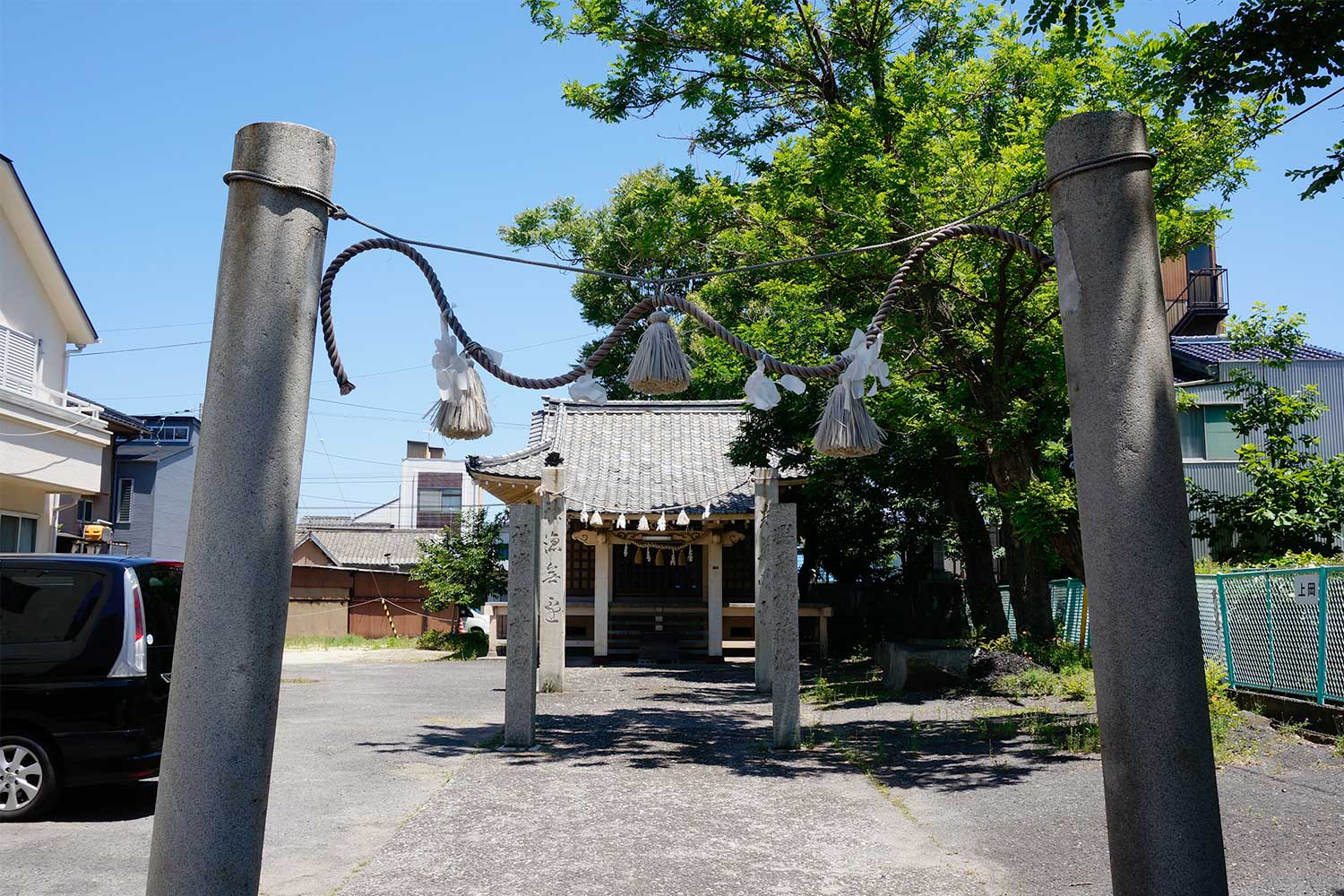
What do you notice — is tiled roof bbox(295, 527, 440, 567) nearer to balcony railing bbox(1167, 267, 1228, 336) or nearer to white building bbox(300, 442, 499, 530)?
white building bbox(300, 442, 499, 530)

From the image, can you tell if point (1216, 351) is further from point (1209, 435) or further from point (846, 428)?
point (846, 428)

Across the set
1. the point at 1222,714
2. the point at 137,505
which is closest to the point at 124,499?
the point at 137,505

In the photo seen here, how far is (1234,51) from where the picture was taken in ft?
20.8

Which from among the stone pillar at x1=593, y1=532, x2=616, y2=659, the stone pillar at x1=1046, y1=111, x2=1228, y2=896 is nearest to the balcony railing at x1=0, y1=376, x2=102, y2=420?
the stone pillar at x1=593, y1=532, x2=616, y2=659

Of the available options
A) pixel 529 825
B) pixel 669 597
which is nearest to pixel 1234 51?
pixel 529 825

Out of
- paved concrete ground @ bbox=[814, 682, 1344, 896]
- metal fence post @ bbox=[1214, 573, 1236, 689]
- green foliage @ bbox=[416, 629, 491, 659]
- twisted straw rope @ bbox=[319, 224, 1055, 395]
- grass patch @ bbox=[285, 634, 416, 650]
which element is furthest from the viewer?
grass patch @ bbox=[285, 634, 416, 650]

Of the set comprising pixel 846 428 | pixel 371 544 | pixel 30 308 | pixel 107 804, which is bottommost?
pixel 107 804

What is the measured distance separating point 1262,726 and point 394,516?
44.9 metres

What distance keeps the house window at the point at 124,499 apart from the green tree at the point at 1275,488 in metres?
27.9

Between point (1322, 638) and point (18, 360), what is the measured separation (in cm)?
1773

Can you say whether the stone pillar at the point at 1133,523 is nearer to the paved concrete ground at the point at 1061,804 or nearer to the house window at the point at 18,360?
the paved concrete ground at the point at 1061,804

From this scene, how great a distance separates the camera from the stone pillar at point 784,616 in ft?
31.3

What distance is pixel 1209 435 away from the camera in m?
22.3

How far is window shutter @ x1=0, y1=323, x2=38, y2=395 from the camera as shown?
590 inches
